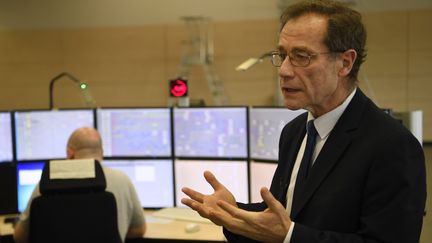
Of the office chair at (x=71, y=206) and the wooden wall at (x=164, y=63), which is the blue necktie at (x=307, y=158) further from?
the wooden wall at (x=164, y=63)

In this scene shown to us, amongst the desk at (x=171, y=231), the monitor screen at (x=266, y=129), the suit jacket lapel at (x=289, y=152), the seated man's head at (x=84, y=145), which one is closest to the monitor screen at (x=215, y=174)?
the monitor screen at (x=266, y=129)

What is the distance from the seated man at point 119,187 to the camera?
2.95m

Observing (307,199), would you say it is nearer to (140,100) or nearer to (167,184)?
(167,184)

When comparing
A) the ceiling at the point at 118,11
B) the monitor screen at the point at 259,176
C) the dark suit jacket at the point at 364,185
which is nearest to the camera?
the dark suit jacket at the point at 364,185

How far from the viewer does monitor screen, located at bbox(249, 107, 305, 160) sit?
Answer: 3.19 m

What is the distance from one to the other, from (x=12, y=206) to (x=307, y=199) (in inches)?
118

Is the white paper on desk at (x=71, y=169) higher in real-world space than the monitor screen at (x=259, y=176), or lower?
higher

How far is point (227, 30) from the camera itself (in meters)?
6.55

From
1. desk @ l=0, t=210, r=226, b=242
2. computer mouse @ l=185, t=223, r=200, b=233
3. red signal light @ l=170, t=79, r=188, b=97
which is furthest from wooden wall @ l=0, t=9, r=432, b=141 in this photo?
computer mouse @ l=185, t=223, r=200, b=233

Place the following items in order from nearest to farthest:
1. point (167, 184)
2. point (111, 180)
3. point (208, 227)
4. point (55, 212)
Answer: point (55, 212), point (111, 180), point (208, 227), point (167, 184)

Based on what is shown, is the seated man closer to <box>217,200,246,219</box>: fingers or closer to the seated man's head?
the seated man's head

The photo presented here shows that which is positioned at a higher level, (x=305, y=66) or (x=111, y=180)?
(x=305, y=66)

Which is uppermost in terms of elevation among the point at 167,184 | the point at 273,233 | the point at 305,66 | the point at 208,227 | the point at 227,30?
the point at 227,30

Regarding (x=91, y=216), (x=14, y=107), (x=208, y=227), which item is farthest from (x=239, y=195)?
(x=14, y=107)
